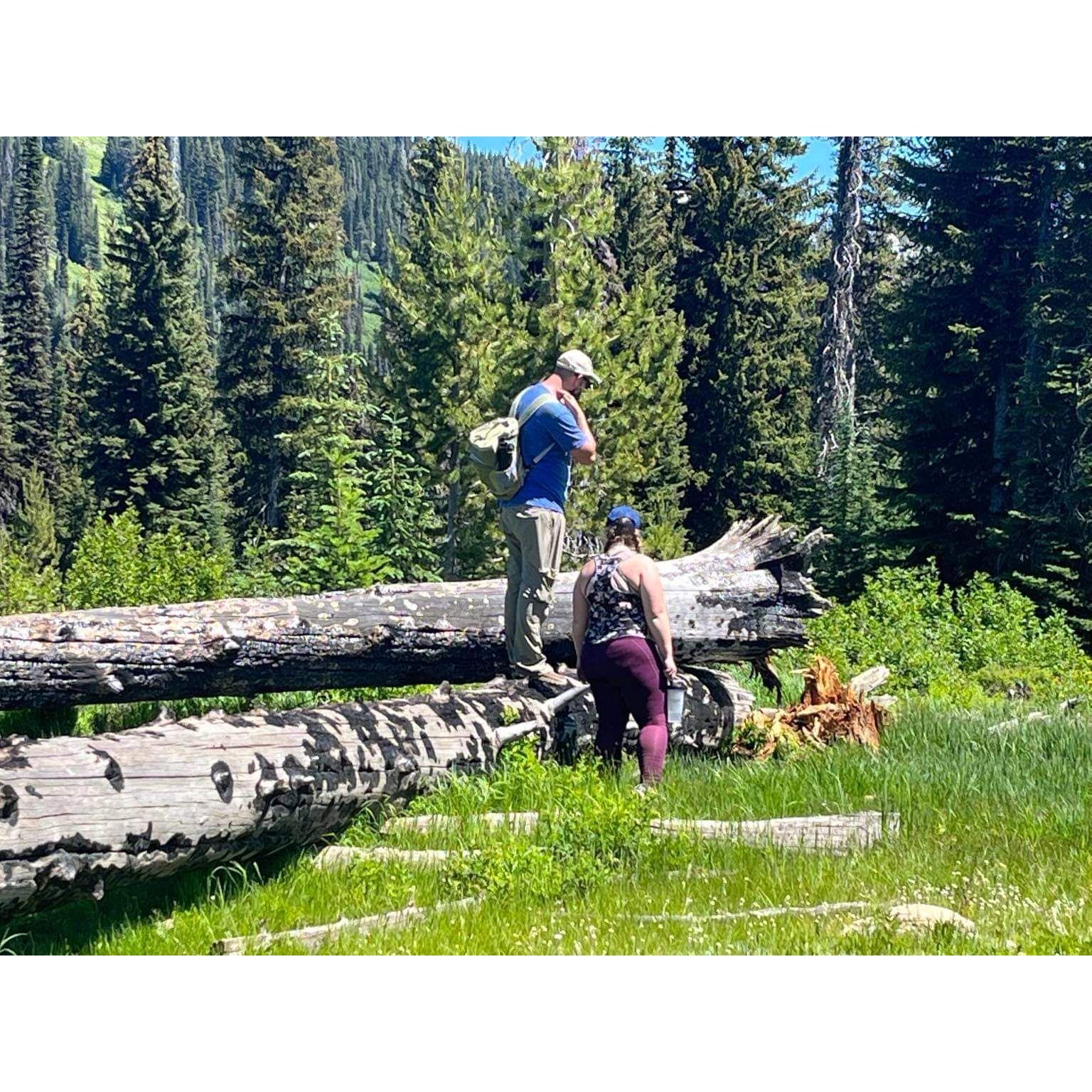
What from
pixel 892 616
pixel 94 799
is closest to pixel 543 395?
pixel 94 799

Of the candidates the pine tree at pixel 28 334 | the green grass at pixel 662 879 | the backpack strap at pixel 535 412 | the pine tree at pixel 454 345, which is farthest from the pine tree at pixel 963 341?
the pine tree at pixel 28 334

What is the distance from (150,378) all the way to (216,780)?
31.1 metres

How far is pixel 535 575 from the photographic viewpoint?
870cm

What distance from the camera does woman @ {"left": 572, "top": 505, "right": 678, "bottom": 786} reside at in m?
7.52

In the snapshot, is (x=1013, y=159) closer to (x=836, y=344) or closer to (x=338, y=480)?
(x=836, y=344)

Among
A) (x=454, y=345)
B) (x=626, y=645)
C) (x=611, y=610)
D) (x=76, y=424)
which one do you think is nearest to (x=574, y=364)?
(x=611, y=610)

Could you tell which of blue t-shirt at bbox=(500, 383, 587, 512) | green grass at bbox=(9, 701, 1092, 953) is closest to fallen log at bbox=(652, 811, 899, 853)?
green grass at bbox=(9, 701, 1092, 953)

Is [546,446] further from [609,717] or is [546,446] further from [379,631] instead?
[379,631]

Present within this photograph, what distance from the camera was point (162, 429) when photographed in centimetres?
3509

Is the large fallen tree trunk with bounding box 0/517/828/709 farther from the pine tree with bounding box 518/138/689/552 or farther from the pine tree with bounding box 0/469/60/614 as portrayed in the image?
the pine tree with bounding box 518/138/689/552

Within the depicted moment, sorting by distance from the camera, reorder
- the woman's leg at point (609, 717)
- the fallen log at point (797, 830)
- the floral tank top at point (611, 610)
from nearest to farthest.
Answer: the fallen log at point (797, 830), the floral tank top at point (611, 610), the woman's leg at point (609, 717)

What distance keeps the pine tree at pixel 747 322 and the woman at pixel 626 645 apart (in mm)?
20436

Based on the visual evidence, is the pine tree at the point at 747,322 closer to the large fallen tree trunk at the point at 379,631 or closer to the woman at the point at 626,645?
the large fallen tree trunk at the point at 379,631

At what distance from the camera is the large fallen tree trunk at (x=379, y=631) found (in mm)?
9008
